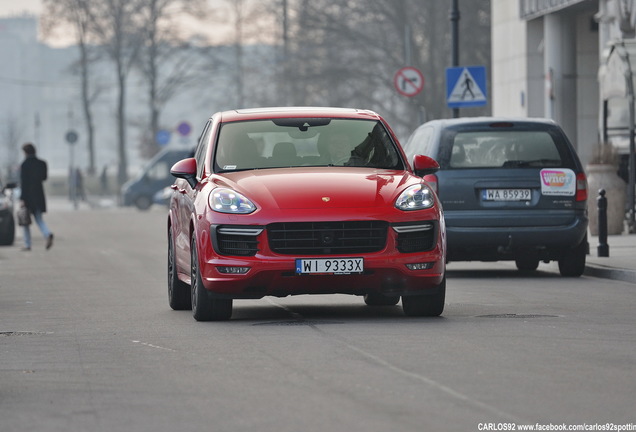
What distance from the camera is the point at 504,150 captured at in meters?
17.6

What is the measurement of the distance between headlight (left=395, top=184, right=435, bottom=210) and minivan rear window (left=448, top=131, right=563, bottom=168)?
5485mm

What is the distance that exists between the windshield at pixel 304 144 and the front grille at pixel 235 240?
3.15 ft

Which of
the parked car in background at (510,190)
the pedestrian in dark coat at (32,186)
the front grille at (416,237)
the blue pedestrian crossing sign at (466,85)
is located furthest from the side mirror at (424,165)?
Answer: the pedestrian in dark coat at (32,186)

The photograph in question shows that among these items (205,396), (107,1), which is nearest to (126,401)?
(205,396)

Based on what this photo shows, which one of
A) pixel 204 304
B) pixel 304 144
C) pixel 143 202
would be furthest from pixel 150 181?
pixel 204 304

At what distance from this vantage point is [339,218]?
11.7 meters

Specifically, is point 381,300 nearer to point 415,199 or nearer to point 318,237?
point 415,199

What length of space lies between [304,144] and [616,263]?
696 cm

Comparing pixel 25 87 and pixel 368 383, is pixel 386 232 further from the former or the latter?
pixel 25 87

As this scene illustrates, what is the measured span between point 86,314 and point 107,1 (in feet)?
192

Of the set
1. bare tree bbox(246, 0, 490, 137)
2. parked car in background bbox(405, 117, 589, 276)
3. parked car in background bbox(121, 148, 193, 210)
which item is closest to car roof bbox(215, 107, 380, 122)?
parked car in background bbox(405, 117, 589, 276)

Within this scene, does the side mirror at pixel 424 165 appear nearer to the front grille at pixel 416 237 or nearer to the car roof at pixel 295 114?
the car roof at pixel 295 114

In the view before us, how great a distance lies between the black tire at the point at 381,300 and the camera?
13.7m

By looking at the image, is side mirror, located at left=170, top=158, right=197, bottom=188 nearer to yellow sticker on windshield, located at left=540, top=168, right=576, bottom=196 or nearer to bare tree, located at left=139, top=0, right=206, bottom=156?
yellow sticker on windshield, located at left=540, top=168, right=576, bottom=196
